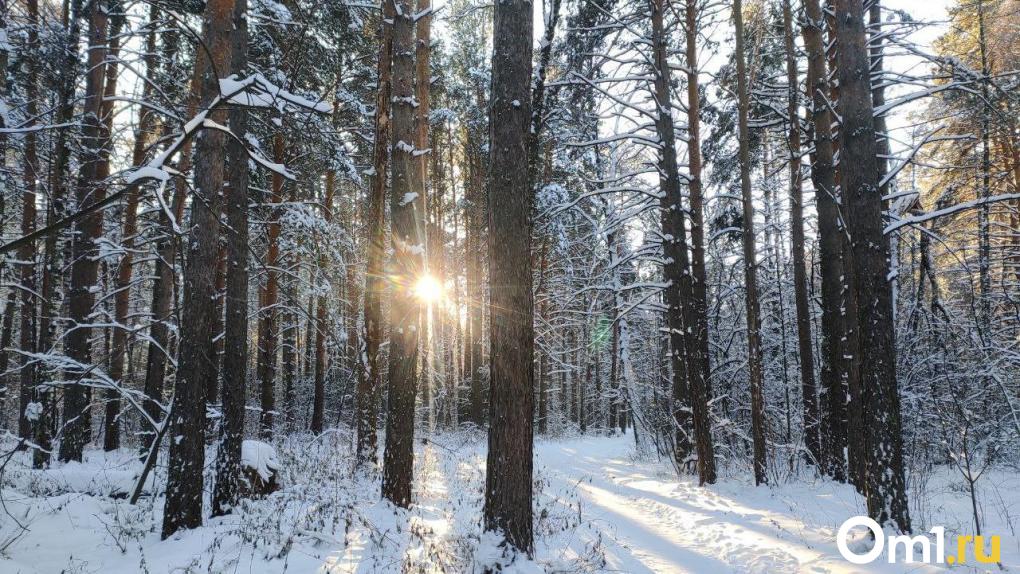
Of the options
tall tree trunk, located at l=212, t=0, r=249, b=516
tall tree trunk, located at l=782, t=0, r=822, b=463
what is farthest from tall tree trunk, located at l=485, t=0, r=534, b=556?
tall tree trunk, located at l=782, t=0, r=822, b=463

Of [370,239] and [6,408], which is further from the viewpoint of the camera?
[6,408]

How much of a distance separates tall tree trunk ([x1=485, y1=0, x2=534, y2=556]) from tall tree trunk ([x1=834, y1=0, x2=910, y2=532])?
3743 mm

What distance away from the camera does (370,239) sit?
931cm

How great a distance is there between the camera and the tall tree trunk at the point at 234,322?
668 cm

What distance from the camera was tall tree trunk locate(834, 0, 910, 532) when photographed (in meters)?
5.27

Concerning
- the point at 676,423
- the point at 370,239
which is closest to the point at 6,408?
the point at 370,239

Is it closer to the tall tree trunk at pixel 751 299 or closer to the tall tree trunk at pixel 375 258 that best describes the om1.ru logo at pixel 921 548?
the tall tree trunk at pixel 751 299

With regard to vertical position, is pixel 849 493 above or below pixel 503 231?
below

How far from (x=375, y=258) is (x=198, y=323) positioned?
12.2 feet

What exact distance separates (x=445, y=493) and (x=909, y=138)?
476 inches

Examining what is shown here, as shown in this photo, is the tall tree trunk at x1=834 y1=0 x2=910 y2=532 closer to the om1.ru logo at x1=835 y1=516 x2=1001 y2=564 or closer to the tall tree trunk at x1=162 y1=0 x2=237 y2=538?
the om1.ru logo at x1=835 y1=516 x2=1001 y2=564

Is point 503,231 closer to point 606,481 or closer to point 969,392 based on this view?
point 606,481

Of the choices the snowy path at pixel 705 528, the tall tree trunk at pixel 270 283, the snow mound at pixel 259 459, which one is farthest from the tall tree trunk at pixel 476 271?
the snow mound at pixel 259 459

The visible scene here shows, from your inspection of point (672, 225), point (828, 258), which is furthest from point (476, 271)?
point (828, 258)
